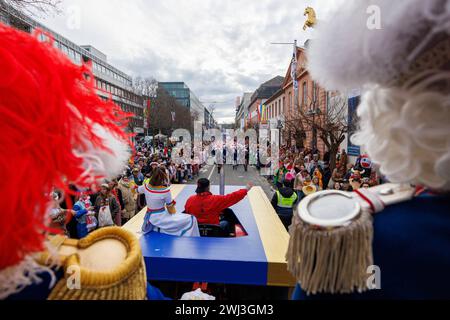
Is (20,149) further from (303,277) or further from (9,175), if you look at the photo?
(303,277)

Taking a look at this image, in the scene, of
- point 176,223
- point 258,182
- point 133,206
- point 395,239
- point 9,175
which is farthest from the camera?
→ point 258,182

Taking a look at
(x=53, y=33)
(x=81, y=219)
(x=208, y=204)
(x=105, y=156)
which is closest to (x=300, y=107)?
(x=208, y=204)

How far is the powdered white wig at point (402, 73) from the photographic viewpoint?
649 millimetres

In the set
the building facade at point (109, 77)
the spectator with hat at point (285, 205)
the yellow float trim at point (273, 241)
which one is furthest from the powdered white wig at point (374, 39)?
the building facade at point (109, 77)

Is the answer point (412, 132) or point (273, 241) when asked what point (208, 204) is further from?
point (412, 132)

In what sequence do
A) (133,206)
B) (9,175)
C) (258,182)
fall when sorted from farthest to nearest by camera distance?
(258,182) → (133,206) → (9,175)

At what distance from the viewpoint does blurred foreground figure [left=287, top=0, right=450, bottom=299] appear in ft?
2.23

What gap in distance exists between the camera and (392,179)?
0.82 metres

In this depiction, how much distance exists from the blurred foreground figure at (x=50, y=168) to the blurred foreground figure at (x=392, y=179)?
654 millimetres

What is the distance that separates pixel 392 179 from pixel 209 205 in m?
3.24

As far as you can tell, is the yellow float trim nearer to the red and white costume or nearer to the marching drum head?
the red and white costume

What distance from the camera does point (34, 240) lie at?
2.39 feet
